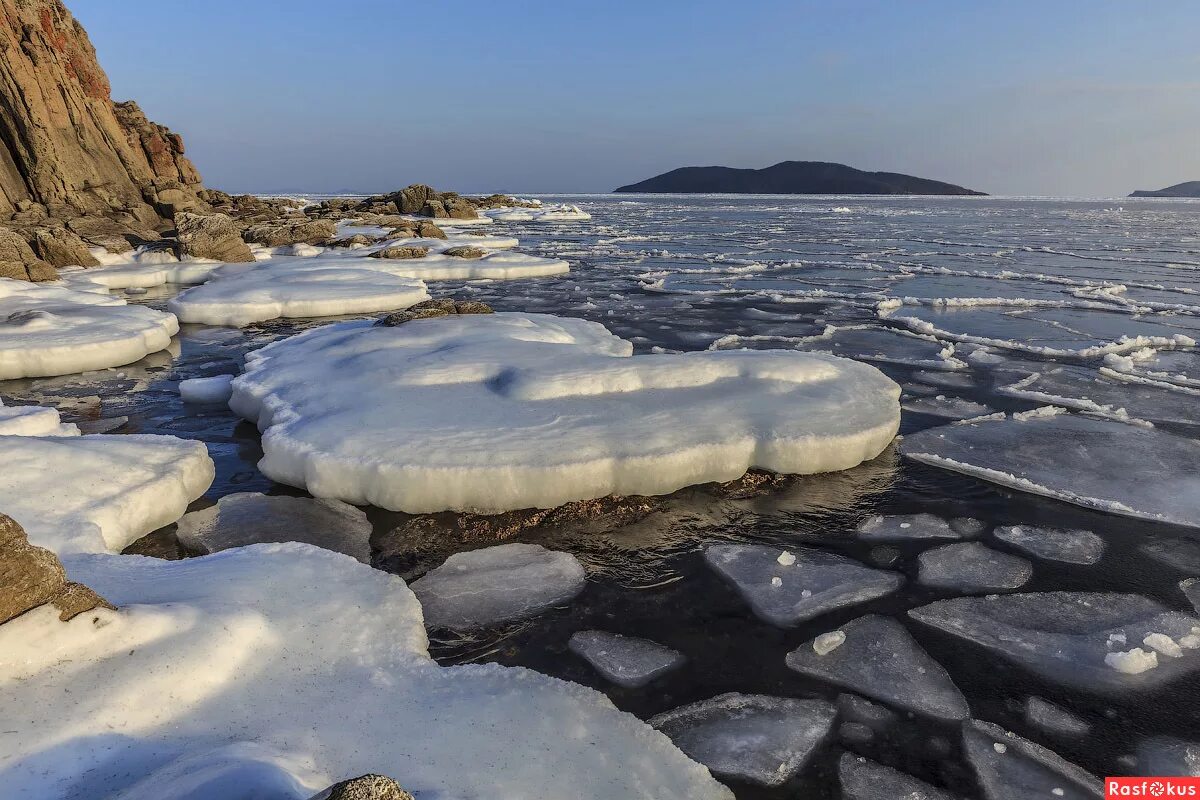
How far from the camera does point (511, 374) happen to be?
496 cm

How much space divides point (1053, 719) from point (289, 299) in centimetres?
1025

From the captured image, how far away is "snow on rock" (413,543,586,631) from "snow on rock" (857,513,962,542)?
5.37 ft

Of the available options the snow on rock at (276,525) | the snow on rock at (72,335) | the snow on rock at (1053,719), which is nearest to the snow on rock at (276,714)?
the snow on rock at (276,525)

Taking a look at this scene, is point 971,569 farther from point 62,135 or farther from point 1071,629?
point 62,135

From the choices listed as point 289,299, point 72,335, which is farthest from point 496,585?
point 289,299

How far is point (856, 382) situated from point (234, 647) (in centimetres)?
453

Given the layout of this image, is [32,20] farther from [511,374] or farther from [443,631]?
[443,631]

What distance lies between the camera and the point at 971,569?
332 cm

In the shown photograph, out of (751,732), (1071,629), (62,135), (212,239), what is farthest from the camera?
(62,135)

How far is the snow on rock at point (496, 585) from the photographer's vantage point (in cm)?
291

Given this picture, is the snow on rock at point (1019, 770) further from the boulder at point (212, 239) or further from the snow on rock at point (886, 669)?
the boulder at point (212, 239)

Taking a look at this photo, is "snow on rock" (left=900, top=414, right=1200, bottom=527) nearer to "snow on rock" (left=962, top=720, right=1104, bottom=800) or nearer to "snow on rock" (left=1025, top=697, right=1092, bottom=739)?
"snow on rock" (left=1025, top=697, right=1092, bottom=739)

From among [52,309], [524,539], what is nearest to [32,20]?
[52,309]

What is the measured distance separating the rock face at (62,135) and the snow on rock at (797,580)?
21.2 metres
